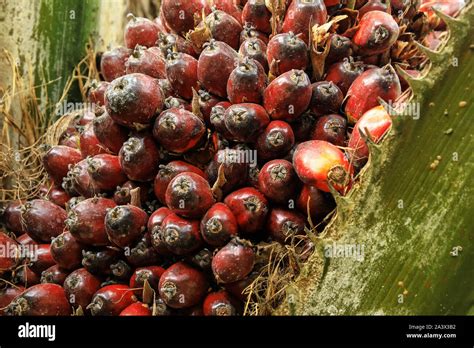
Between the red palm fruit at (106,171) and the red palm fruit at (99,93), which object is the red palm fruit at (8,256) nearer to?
the red palm fruit at (106,171)

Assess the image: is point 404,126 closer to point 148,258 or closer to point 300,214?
point 300,214

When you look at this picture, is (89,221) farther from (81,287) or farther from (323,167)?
(323,167)

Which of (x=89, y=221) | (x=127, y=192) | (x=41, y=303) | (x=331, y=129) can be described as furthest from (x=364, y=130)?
(x=41, y=303)

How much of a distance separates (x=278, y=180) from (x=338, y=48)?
1.32ft

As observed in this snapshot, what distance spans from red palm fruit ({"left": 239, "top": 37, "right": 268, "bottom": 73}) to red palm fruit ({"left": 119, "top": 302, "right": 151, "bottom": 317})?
685 mm

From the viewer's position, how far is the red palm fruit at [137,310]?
144cm

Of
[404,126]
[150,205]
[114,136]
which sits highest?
[404,126]

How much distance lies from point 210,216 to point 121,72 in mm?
698

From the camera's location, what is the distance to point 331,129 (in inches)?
57.1

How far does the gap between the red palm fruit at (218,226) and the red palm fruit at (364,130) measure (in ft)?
1.06

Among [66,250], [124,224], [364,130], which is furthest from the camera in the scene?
[66,250]
